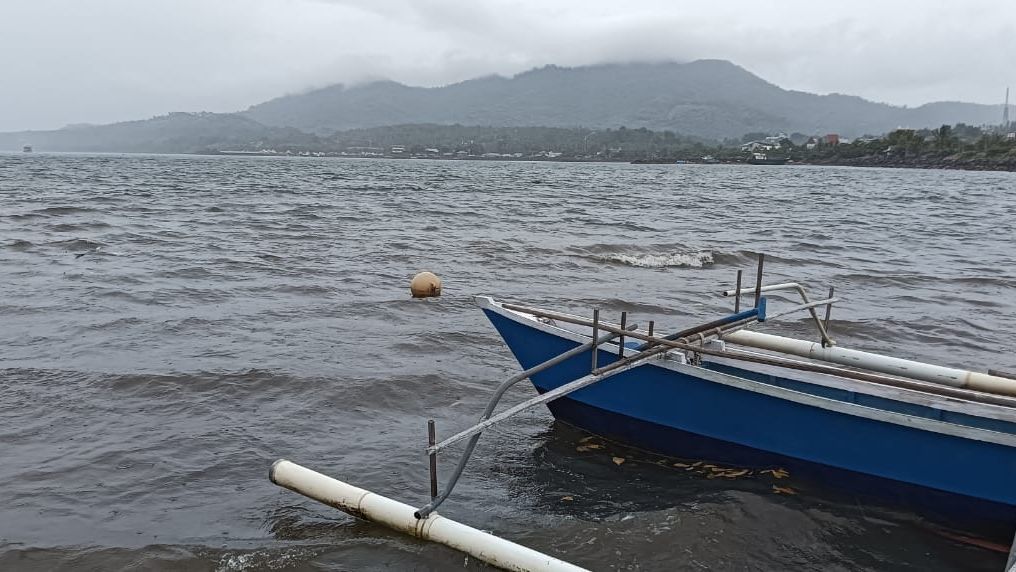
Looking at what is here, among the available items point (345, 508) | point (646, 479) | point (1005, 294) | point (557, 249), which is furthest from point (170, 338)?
point (1005, 294)

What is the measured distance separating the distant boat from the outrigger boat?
6381 inches

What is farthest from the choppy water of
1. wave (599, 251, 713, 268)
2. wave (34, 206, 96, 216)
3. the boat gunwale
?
wave (34, 206, 96, 216)

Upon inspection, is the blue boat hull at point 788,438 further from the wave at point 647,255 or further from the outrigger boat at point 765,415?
the wave at point 647,255

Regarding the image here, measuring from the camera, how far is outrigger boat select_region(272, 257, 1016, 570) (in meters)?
5.84

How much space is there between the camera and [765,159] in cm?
16112

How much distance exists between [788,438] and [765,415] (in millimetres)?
298

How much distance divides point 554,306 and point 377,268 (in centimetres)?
601

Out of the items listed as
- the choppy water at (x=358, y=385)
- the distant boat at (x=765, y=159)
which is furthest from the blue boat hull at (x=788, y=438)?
the distant boat at (x=765, y=159)

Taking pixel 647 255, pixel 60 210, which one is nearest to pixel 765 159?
pixel 647 255

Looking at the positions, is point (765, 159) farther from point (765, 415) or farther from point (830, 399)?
point (765, 415)

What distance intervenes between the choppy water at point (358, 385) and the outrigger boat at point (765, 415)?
320mm

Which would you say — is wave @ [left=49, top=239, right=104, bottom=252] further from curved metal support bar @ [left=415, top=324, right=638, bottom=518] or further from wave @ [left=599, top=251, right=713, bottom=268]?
curved metal support bar @ [left=415, top=324, right=638, bottom=518]

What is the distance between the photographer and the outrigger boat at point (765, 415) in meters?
5.84

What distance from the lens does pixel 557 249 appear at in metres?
22.7
